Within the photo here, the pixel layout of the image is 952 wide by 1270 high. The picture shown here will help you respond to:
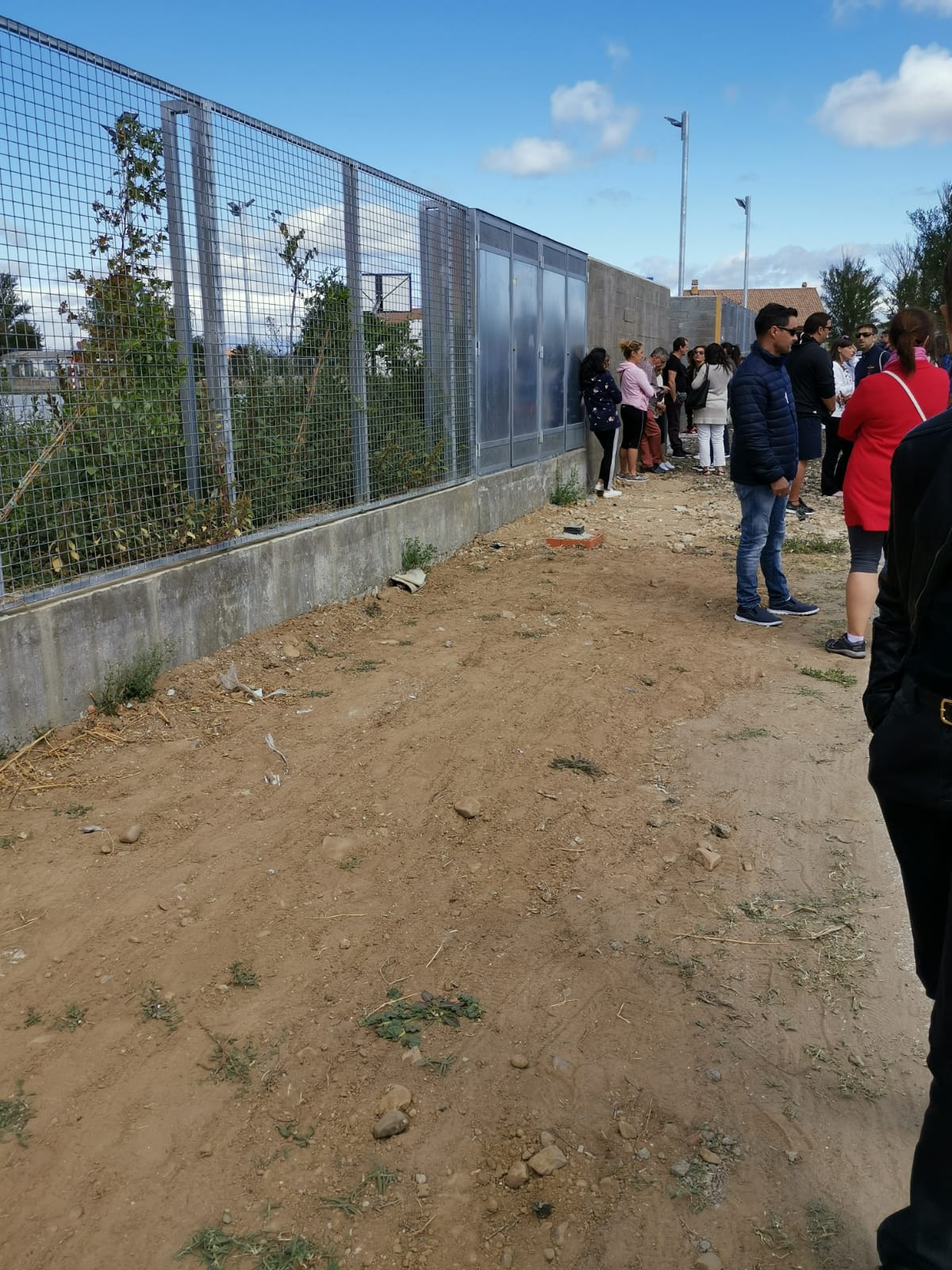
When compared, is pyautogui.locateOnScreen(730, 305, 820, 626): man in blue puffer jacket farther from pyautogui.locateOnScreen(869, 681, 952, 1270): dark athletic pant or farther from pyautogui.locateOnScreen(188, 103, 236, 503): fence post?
pyautogui.locateOnScreen(869, 681, 952, 1270): dark athletic pant

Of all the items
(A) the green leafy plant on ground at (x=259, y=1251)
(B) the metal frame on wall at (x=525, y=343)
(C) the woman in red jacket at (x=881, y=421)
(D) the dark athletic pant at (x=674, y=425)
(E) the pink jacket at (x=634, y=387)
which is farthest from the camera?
(D) the dark athletic pant at (x=674, y=425)

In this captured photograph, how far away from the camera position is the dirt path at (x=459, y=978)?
7.95ft

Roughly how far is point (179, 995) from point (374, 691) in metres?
2.86

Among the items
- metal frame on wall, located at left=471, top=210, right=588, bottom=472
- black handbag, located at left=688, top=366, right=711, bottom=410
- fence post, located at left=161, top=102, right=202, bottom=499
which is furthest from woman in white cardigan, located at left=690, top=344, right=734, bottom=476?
fence post, located at left=161, top=102, right=202, bottom=499

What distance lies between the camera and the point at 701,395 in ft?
49.6

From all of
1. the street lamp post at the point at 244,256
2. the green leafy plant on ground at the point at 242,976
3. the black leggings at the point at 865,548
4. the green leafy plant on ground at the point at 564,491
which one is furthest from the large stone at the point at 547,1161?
the green leafy plant on ground at the point at 564,491

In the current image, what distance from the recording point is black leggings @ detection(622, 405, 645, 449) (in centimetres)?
1481

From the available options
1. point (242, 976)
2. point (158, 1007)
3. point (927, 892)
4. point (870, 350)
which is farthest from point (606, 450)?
point (927, 892)

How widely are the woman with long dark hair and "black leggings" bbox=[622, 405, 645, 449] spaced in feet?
2.59

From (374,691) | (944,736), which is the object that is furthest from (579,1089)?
(374,691)

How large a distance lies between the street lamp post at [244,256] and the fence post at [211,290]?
190 millimetres

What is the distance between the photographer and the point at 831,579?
9.05m

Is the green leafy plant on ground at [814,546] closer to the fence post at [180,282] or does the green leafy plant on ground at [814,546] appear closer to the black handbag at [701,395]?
the black handbag at [701,395]

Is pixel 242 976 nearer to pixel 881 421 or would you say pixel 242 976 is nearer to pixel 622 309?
pixel 881 421
